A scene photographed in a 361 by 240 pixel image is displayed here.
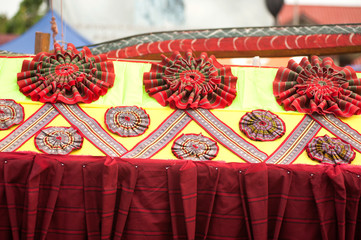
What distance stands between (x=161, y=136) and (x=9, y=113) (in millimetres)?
720

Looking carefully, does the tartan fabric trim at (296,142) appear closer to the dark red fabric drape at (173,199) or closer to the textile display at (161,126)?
the textile display at (161,126)

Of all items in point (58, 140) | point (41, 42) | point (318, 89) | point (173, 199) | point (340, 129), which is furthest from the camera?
point (41, 42)

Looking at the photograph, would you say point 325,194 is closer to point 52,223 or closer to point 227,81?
point 227,81

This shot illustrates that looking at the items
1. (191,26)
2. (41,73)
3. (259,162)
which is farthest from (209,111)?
(191,26)

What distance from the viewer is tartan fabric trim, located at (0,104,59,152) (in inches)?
76.7

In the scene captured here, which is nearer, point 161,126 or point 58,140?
point 58,140

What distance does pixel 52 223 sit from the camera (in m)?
1.85

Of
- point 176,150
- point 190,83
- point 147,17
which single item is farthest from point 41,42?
point 147,17

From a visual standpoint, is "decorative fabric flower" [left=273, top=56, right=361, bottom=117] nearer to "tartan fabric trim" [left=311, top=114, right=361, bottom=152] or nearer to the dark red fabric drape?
"tartan fabric trim" [left=311, top=114, right=361, bottom=152]

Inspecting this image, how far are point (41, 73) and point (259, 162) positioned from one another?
1.17 meters

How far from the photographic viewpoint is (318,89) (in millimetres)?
2283

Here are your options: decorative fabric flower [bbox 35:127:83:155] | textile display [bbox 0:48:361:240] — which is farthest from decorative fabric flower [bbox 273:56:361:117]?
decorative fabric flower [bbox 35:127:83:155]

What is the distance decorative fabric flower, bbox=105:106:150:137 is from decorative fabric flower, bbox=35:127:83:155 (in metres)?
0.17

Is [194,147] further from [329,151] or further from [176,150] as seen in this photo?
[329,151]
